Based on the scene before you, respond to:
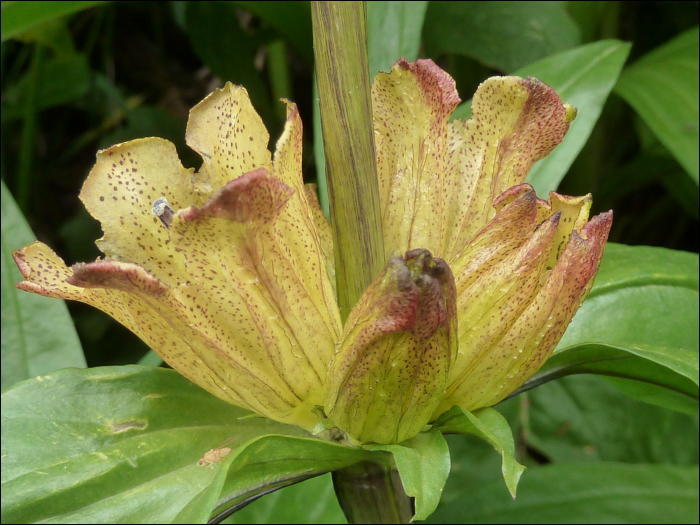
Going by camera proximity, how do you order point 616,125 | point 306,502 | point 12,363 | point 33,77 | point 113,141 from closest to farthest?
point 12,363, point 306,502, point 33,77, point 616,125, point 113,141

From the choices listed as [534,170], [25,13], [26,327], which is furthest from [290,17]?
[26,327]

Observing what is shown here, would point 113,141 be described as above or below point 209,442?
above

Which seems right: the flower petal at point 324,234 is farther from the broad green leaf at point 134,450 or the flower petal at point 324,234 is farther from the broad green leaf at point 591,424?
the broad green leaf at point 591,424

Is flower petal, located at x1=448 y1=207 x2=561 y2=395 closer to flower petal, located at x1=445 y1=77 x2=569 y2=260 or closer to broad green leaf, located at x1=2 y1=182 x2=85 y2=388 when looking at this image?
flower petal, located at x1=445 y1=77 x2=569 y2=260

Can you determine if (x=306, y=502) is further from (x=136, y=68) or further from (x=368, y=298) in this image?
(x=136, y=68)

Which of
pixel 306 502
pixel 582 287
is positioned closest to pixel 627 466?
pixel 306 502

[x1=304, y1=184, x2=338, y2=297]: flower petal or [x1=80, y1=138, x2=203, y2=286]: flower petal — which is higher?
[x1=80, y1=138, x2=203, y2=286]: flower petal


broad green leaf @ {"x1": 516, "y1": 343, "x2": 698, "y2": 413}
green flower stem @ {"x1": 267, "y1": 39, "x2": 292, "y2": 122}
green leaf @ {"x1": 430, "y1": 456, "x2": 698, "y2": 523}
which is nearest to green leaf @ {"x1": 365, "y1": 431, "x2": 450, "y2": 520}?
broad green leaf @ {"x1": 516, "y1": 343, "x2": 698, "y2": 413}
